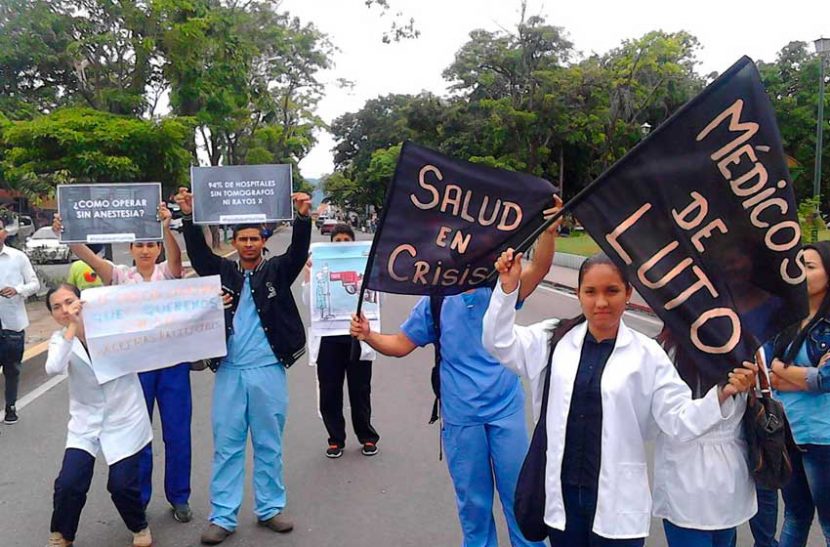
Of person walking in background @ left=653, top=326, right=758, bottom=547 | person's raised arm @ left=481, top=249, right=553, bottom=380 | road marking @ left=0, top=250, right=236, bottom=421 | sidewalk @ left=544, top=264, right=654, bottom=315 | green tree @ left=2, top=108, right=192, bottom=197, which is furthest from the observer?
sidewalk @ left=544, top=264, right=654, bottom=315

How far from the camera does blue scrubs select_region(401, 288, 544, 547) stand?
321cm

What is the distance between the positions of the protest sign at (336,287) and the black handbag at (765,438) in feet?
10.4

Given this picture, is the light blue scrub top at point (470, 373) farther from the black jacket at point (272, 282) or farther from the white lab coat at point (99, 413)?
the white lab coat at point (99, 413)

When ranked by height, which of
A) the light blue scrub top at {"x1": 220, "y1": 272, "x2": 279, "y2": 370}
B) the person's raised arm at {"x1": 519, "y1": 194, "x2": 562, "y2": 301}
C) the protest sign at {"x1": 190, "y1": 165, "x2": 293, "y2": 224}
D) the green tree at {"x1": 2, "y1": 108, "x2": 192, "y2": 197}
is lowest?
the light blue scrub top at {"x1": 220, "y1": 272, "x2": 279, "y2": 370}

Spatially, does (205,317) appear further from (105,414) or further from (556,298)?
(556,298)

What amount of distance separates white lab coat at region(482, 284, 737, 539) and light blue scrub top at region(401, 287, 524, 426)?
76 centimetres

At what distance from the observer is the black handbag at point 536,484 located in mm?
2494

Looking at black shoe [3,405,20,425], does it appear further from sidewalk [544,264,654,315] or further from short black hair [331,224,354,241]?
sidewalk [544,264,654,315]

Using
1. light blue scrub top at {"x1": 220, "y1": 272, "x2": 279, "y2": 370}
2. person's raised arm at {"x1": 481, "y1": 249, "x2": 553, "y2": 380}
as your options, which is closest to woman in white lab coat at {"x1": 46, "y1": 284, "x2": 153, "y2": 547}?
light blue scrub top at {"x1": 220, "y1": 272, "x2": 279, "y2": 370}

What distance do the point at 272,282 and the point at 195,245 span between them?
0.48 m

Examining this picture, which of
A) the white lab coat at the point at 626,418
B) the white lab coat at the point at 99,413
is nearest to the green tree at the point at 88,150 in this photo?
the white lab coat at the point at 99,413

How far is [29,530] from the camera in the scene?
410 centimetres

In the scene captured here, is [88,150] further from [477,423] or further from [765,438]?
[765,438]

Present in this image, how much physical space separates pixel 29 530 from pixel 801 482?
13.0 feet
